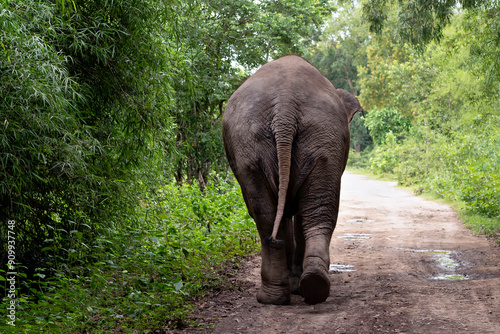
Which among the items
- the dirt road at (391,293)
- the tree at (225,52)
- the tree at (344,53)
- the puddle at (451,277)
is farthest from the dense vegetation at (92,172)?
the tree at (344,53)

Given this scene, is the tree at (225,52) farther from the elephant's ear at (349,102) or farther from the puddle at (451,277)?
the puddle at (451,277)

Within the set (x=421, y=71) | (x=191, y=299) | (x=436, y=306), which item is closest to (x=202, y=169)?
(x=191, y=299)

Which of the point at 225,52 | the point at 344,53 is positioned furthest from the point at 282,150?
the point at 344,53

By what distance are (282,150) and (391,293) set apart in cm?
172

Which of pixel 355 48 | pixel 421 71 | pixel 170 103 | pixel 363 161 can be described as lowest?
pixel 363 161

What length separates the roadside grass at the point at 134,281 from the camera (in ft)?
13.3

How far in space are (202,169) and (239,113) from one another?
8.66 meters

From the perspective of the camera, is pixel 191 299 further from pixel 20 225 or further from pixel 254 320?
pixel 20 225

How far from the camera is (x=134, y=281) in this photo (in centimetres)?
524

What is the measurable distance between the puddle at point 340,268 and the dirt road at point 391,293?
0.01 metres

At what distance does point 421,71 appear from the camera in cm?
2700

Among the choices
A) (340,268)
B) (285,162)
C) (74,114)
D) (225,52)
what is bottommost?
(340,268)

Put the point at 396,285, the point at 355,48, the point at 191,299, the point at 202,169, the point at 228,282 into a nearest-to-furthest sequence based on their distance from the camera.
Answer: the point at 191,299
the point at 396,285
the point at 228,282
the point at 202,169
the point at 355,48

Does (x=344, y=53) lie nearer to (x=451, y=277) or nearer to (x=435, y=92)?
(x=435, y=92)
